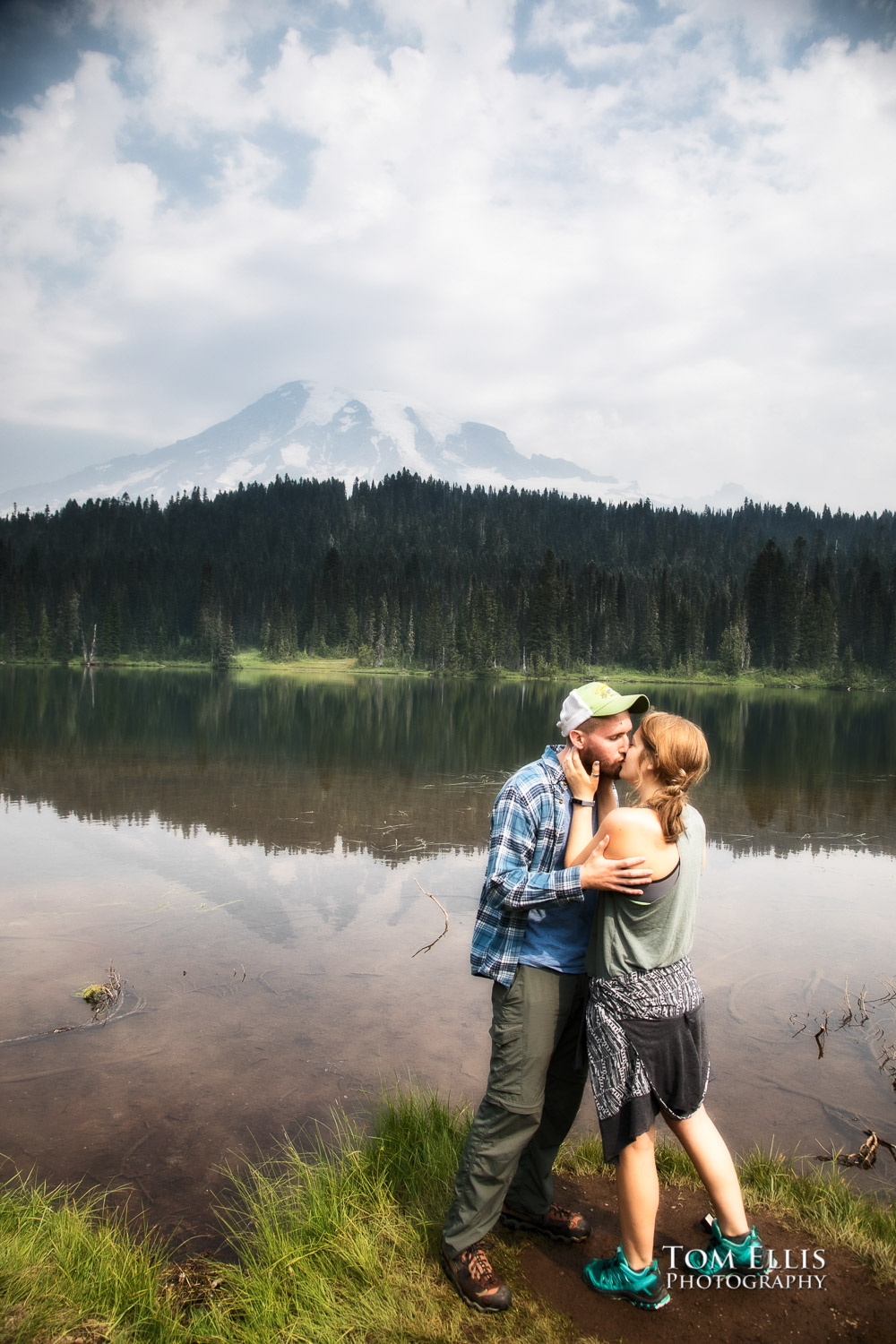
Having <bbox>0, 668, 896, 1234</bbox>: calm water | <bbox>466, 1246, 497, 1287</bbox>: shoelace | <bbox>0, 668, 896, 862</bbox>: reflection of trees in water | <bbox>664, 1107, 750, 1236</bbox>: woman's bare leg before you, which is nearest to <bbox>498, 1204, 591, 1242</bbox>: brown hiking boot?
<bbox>466, 1246, 497, 1287</bbox>: shoelace

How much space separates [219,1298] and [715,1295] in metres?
2.36

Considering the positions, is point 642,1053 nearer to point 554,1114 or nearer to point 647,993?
point 647,993

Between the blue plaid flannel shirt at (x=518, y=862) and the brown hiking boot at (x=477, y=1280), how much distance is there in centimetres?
130

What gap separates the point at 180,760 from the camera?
24375mm

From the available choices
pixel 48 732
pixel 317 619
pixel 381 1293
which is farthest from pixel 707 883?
pixel 317 619

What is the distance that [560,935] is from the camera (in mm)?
4074

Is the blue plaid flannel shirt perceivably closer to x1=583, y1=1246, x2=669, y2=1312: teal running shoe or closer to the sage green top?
the sage green top

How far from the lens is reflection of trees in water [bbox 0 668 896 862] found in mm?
16391

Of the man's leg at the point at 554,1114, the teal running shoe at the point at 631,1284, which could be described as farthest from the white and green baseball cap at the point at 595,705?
the teal running shoe at the point at 631,1284

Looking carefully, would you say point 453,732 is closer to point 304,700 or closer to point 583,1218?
point 304,700

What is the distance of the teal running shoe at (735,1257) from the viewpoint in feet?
13.3

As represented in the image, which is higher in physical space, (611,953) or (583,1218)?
(611,953)

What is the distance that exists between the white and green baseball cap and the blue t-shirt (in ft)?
1.47

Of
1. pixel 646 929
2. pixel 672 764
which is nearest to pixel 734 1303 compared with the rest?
pixel 646 929
